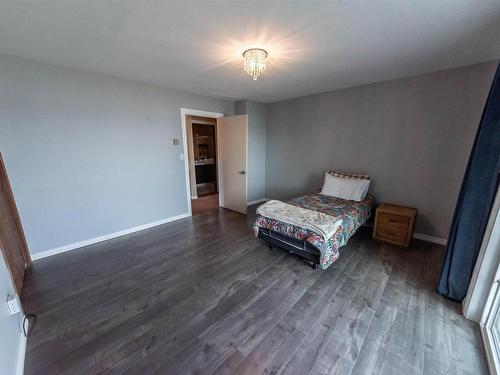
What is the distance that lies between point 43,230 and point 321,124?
449 centimetres

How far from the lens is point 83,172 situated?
2680 mm

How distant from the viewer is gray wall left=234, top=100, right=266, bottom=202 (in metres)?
4.36

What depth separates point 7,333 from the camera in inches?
47.8

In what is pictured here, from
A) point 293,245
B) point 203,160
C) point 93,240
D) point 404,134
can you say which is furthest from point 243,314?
point 203,160

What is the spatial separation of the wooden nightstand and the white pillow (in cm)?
37

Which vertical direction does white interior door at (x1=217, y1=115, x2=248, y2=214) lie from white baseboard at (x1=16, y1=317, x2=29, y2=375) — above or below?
above

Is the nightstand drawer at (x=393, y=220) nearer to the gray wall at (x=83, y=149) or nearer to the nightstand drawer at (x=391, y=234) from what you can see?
the nightstand drawer at (x=391, y=234)

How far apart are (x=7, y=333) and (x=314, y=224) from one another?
2.49 metres

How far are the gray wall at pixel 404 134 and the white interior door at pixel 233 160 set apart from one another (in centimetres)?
119

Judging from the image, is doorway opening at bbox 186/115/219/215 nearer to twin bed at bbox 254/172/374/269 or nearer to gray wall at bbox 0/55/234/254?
gray wall at bbox 0/55/234/254

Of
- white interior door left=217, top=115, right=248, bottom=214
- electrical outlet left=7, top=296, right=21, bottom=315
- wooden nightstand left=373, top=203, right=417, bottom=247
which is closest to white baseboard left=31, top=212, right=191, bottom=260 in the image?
white interior door left=217, top=115, right=248, bottom=214

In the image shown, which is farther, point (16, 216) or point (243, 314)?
point (16, 216)

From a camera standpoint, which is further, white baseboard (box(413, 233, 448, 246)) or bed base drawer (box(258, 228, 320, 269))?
white baseboard (box(413, 233, 448, 246))

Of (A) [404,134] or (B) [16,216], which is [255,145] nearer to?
(A) [404,134]
